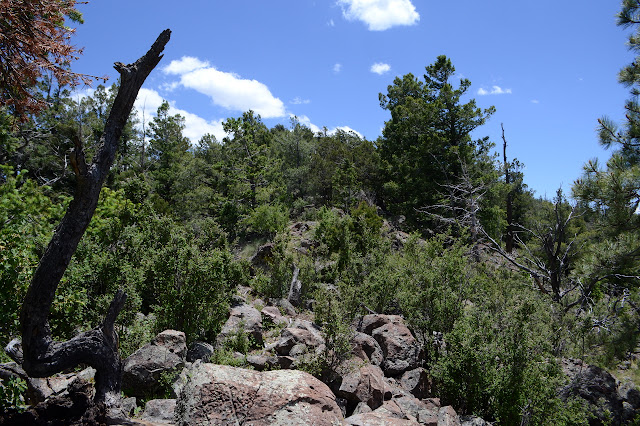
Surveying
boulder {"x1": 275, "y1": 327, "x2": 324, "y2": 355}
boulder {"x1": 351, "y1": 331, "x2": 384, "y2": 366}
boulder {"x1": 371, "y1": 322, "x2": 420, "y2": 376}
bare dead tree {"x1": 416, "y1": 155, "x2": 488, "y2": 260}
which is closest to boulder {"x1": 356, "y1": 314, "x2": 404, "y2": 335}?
boulder {"x1": 371, "y1": 322, "x2": 420, "y2": 376}

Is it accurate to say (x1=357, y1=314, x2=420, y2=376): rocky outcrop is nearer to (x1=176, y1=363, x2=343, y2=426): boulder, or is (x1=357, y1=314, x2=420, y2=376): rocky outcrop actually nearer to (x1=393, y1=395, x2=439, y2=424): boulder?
(x1=393, y1=395, x2=439, y2=424): boulder

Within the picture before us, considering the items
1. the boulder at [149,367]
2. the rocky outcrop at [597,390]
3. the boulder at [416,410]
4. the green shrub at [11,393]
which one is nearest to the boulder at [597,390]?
the rocky outcrop at [597,390]

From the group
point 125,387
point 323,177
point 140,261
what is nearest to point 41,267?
point 125,387

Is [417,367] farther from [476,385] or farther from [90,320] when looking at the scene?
[90,320]

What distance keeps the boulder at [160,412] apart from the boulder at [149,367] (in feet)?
2.40

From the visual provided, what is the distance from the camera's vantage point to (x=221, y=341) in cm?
889

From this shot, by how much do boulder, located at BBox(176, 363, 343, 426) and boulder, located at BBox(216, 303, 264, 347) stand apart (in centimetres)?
388

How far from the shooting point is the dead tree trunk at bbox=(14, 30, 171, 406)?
4781mm

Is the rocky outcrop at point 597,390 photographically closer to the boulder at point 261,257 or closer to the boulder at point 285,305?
the boulder at point 285,305

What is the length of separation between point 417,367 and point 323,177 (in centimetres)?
2540

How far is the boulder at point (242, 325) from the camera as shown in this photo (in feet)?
29.5

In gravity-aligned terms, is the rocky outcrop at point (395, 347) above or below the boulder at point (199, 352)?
above

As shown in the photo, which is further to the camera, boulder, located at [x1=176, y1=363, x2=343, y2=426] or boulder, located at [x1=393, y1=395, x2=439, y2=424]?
boulder, located at [x1=393, y1=395, x2=439, y2=424]

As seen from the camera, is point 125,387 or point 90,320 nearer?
point 125,387
